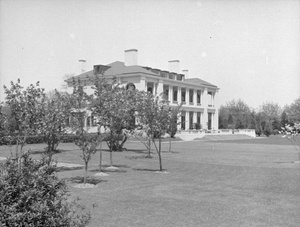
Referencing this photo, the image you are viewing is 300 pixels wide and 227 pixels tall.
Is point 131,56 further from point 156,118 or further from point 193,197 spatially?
point 193,197

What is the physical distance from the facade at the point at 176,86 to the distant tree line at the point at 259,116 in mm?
13399

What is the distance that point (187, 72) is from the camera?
8506 cm

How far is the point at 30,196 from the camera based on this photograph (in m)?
4.80

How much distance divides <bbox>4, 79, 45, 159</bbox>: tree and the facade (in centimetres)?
4014

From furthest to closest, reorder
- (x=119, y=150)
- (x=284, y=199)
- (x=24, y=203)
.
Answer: (x=119, y=150)
(x=284, y=199)
(x=24, y=203)

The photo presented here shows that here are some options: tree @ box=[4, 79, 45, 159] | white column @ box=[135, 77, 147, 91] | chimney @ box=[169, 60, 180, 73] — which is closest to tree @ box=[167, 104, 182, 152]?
tree @ box=[4, 79, 45, 159]

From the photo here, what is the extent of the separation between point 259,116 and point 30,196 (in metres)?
95.0

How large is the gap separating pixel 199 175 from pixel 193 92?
60177mm

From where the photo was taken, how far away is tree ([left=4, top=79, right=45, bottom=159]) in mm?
15094

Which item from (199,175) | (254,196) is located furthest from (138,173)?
(254,196)

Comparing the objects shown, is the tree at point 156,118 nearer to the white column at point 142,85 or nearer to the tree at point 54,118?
the tree at point 54,118

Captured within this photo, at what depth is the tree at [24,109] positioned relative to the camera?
15094mm

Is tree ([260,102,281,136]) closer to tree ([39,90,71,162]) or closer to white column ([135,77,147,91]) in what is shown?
white column ([135,77,147,91])

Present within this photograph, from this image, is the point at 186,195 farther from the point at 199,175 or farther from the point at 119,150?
the point at 119,150
